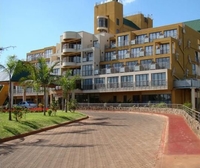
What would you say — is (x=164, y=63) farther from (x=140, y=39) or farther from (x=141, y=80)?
(x=140, y=39)

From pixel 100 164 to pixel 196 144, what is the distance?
4.52 meters

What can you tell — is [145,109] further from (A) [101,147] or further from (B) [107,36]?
(A) [101,147]

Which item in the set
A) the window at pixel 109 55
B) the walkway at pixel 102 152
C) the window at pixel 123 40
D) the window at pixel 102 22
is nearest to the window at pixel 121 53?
the window at pixel 123 40

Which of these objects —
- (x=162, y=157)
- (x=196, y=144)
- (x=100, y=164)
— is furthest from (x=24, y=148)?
(x=196, y=144)

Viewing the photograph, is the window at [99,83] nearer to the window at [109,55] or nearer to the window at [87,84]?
the window at [87,84]

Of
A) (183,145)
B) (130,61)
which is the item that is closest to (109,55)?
(130,61)

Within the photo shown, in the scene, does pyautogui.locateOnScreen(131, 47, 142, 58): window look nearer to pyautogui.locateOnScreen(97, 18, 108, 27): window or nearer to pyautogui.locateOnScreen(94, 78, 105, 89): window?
pyautogui.locateOnScreen(94, 78, 105, 89): window

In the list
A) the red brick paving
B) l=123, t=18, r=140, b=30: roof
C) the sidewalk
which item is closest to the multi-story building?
l=123, t=18, r=140, b=30: roof

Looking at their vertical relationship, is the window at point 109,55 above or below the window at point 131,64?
above

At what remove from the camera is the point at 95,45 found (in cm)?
5409

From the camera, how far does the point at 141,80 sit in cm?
4388

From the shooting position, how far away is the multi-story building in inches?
1683

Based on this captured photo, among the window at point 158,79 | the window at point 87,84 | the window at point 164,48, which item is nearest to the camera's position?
the window at point 158,79

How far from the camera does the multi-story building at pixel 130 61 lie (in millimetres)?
42750
